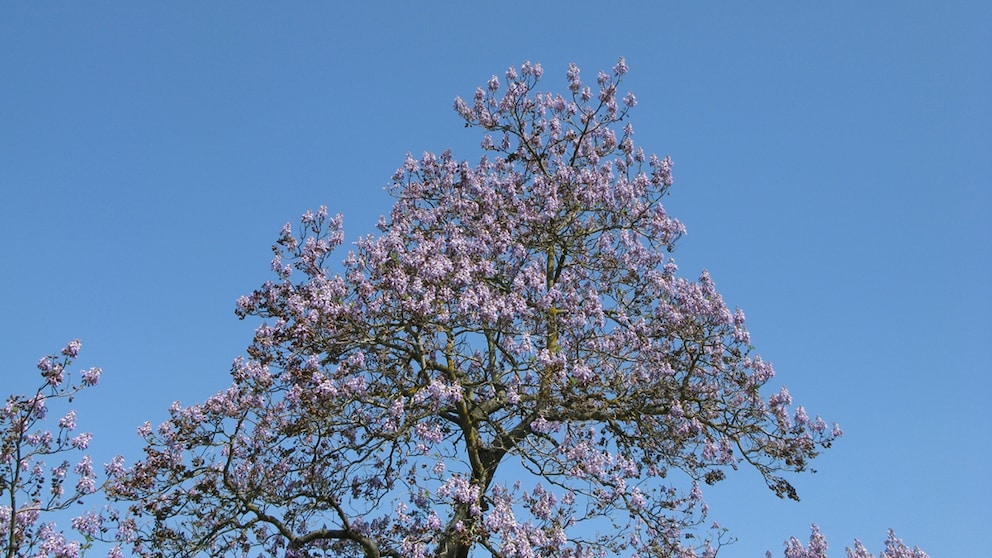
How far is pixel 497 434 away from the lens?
15.0m

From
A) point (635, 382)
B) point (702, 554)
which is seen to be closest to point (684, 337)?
point (635, 382)

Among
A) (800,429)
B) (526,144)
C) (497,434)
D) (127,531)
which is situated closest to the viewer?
(127,531)

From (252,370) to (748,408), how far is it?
902 centimetres

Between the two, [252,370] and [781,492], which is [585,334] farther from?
[252,370]

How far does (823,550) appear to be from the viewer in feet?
49.6

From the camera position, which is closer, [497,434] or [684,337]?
[497,434]

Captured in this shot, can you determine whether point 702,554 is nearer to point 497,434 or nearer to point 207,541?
point 497,434

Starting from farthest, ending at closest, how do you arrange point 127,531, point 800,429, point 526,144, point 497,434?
point 526,144 → point 800,429 → point 497,434 → point 127,531

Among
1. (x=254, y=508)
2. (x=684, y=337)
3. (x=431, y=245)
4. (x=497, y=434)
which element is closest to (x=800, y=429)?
(x=684, y=337)

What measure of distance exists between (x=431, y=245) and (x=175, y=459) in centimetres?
551

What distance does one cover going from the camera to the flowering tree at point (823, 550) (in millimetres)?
15141

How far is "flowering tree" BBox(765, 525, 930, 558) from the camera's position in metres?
15.1

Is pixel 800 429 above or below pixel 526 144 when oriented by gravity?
below

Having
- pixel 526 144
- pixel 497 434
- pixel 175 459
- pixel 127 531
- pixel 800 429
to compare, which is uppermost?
pixel 526 144
